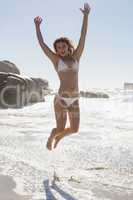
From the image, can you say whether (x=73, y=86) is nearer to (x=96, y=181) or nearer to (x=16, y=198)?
(x=96, y=181)

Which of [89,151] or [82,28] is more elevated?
[82,28]

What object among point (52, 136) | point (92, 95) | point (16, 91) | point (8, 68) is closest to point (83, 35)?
point (52, 136)

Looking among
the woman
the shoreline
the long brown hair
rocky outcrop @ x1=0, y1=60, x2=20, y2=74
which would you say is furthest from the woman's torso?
rocky outcrop @ x1=0, y1=60, x2=20, y2=74

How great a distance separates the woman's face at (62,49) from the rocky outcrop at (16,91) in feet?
29.4

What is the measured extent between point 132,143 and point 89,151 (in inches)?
46.1

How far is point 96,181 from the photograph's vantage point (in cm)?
459

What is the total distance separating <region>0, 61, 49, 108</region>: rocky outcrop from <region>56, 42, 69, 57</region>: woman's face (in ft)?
29.4

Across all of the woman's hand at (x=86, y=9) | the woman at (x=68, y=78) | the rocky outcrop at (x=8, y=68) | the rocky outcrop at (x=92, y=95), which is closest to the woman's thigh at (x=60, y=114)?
the woman at (x=68, y=78)

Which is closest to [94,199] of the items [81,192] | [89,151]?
[81,192]

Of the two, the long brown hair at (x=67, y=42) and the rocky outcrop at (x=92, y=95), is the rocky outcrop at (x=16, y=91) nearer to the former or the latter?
the rocky outcrop at (x=92, y=95)

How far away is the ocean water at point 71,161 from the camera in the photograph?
4.13 meters

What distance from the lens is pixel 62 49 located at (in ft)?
15.0

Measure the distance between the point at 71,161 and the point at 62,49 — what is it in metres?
1.76

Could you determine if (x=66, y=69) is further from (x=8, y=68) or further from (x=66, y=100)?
(x=8, y=68)
